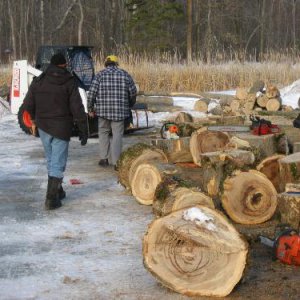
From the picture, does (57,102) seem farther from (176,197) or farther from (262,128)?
(262,128)

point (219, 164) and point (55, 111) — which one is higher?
point (55, 111)

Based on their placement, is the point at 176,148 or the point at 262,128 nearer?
the point at 262,128

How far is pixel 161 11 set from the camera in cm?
4119

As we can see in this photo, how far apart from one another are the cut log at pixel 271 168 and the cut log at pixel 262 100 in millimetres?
7937

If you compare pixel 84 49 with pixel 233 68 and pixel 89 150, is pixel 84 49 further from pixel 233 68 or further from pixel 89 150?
pixel 233 68

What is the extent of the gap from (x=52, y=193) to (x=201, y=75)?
15295 millimetres

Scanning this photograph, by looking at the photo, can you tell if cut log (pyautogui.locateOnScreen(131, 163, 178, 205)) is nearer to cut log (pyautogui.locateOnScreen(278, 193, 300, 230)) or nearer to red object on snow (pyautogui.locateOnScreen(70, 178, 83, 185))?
red object on snow (pyautogui.locateOnScreen(70, 178, 83, 185))

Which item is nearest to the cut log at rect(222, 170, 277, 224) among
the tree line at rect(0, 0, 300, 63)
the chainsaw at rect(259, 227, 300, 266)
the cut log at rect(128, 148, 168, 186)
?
the chainsaw at rect(259, 227, 300, 266)

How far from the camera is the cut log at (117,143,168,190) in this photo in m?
8.19

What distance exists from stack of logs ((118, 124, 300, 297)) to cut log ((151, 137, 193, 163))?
16 mm

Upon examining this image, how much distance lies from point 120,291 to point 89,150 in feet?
23.6

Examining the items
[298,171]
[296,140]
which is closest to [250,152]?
[298,171]

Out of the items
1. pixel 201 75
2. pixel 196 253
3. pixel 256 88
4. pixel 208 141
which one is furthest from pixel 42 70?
pixel 196 253

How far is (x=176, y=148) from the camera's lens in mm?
9812
